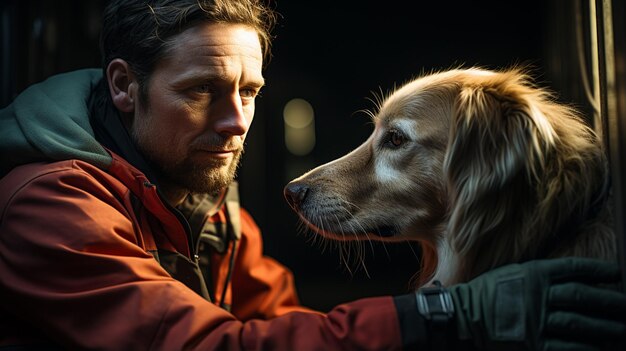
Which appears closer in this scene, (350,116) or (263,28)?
(263,28)

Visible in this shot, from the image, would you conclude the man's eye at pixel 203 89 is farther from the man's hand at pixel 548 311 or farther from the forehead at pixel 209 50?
the man's hand at pixel 548 311

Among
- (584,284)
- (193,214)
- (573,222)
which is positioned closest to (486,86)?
(573,222)

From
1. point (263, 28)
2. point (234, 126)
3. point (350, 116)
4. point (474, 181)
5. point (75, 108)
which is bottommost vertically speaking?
point (350, 116)

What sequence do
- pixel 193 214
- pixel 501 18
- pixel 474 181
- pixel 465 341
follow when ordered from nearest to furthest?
pixel 465 341
pixel 474 181
pixel 193 214
pixel 501 18

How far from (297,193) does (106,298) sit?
0.61 m

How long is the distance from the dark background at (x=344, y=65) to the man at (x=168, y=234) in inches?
43.5

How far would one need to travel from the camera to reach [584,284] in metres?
1.17

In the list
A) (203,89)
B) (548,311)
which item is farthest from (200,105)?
(548,311)

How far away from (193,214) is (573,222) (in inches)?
39.1

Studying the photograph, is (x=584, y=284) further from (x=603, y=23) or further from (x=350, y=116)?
(x=350, y=116)

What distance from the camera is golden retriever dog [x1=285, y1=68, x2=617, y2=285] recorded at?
1.35m

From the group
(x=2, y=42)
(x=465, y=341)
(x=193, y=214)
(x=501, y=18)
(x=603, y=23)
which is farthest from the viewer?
(x=501, y=18)

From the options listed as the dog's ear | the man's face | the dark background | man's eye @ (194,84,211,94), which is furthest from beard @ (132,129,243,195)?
the dark background

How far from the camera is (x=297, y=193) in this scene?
1707mm
